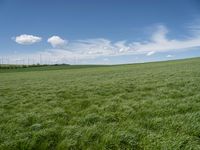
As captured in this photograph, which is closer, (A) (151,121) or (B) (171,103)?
(A) (151,121)

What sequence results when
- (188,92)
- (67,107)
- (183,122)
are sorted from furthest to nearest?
1. (188,92)
2. (67,107)
3. (183,122)

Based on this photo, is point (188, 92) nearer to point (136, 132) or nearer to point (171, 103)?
point (171, 103)

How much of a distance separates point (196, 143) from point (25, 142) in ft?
14.1

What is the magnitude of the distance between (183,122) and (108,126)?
7.28ft

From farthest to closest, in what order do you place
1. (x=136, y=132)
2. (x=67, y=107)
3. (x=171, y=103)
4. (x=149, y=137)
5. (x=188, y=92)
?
(x=188, y=92), (x=67, y=107), (x=171, y=103), (x=136, y=132), (x=149, y=137)

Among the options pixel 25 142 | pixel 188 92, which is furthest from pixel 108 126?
pixel 188 92

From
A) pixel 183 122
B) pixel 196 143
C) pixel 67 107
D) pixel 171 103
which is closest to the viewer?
pixel 196 143

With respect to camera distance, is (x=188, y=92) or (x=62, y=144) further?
(x=188, y=92)

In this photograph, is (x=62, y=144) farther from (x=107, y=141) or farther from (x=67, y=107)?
(x=67, y=107)

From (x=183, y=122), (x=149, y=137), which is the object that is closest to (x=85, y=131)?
(x=149, y=137)

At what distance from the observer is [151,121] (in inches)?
250

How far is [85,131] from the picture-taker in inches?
234

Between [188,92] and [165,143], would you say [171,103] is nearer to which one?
[188,92]

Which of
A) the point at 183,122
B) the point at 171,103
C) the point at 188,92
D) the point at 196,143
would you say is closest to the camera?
the point at 196,143
